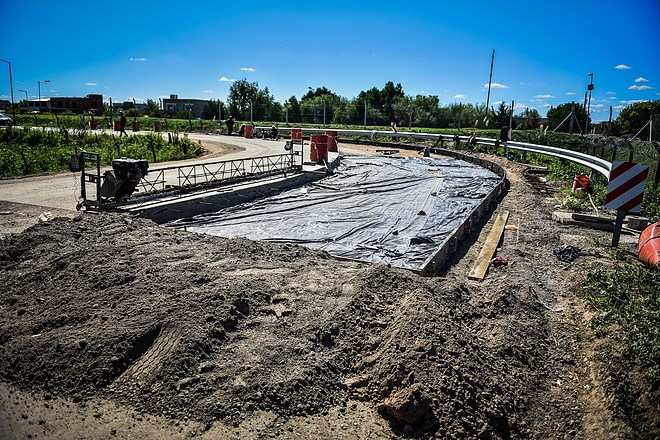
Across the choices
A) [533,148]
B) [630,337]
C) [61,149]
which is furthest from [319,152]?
[630,337]

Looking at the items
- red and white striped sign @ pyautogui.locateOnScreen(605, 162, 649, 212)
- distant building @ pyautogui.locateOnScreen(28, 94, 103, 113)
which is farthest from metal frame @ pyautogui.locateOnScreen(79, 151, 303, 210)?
distant building @ pyautogui.locateOnScreen(28, 94, 103, 113)

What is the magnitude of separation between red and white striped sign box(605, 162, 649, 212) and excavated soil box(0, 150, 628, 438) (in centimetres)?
205

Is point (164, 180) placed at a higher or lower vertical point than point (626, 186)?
lower

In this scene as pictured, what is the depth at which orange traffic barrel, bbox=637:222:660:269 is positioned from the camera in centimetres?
719

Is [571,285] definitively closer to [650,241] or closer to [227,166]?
[650,241]

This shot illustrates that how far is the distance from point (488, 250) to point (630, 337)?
4568 mm

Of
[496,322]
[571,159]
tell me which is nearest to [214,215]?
[496,322]

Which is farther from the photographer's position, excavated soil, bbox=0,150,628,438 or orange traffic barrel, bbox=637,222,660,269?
orange traffic barrel, bbox=637,222,660,269

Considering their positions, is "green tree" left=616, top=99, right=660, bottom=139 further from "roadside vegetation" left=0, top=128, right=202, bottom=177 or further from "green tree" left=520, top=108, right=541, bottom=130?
"roadside vegetation" left=0, top=128, right=202, bottom=177

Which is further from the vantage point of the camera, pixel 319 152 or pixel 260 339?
pixel 319 152

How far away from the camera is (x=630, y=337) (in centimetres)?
455

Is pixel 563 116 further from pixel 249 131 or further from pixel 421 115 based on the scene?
pixel 249 131

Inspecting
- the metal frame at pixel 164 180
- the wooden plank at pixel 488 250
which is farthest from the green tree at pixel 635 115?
the wooden plank at pixel 488 250

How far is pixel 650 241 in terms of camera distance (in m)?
7.64
